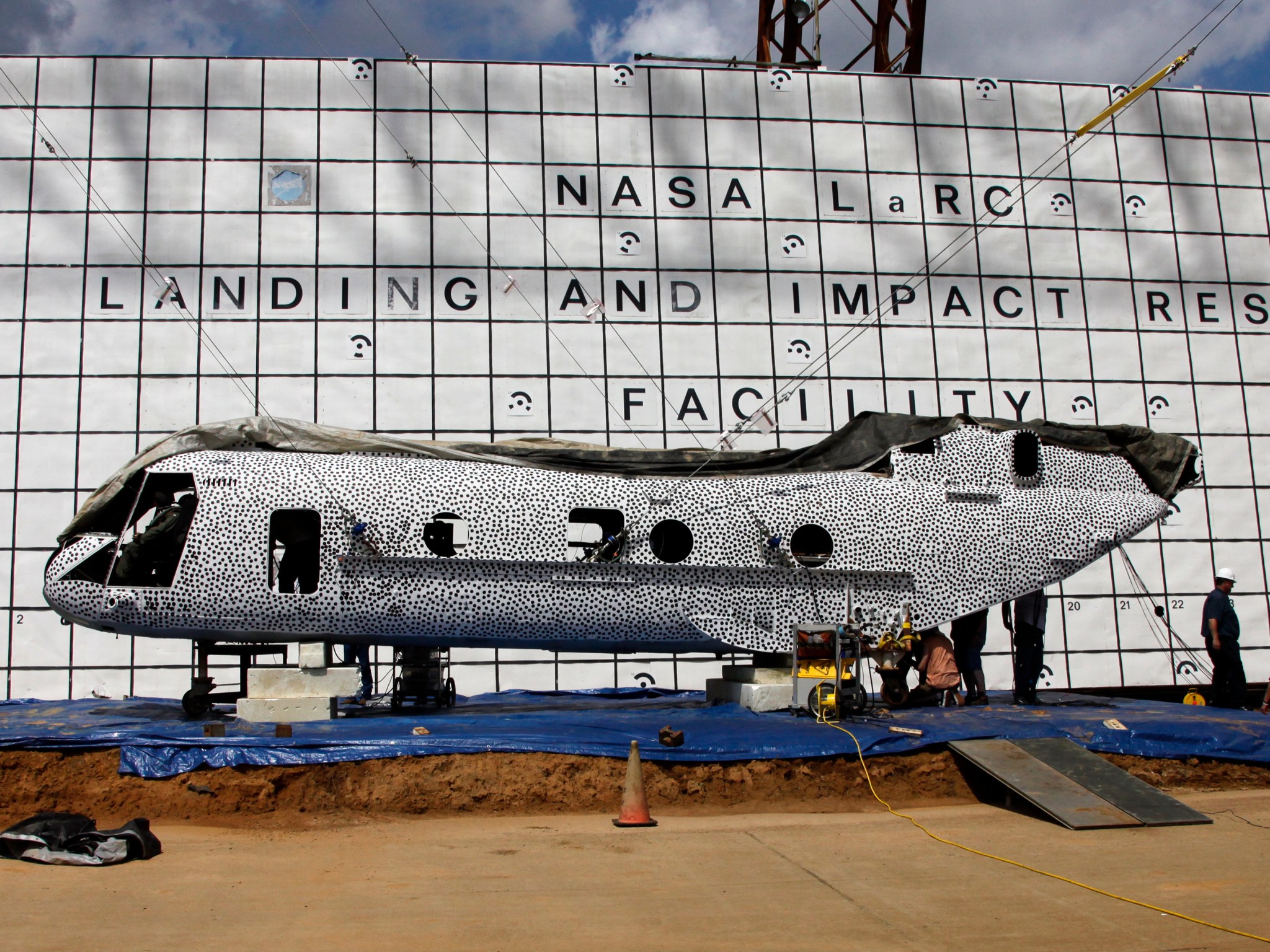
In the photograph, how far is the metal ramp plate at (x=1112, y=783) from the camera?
823 cm

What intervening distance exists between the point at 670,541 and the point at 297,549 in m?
4.02

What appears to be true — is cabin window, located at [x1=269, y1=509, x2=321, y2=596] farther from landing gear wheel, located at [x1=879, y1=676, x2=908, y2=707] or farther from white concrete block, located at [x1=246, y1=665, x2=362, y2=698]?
landing gear wheel, located at [x1=879, y1=676, x2=908, y2=707]

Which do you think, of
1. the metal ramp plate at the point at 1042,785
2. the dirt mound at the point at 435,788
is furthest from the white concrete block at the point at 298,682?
the metal ramp plate at the point at 1042,785

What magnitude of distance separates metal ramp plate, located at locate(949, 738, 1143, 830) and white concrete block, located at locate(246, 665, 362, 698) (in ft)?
20.1

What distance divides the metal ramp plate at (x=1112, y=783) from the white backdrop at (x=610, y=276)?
7.03 meters

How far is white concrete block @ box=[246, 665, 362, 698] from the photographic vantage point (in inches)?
420

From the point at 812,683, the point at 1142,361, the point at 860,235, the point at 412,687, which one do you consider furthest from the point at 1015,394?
the point at 412,687

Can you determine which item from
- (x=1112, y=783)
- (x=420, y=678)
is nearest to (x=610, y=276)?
(x=420, y=678)

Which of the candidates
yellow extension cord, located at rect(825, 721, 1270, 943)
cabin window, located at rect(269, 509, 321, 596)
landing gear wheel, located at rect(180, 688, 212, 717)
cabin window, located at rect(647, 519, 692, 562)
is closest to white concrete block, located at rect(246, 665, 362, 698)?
landing gear wheel, located at rect(180, 688, 212, 717)

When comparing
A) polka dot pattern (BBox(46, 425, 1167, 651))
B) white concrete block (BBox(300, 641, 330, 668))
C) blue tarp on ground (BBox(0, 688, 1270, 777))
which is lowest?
blue tarp on ground (BBox(0, 688, 1270, 777))

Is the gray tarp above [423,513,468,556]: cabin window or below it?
above

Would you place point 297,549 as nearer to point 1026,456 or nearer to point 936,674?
point 936,674

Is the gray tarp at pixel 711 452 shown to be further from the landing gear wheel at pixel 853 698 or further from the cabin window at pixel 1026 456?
the landing gear wheel at pixel 853 698

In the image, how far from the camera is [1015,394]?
17.2 meters
